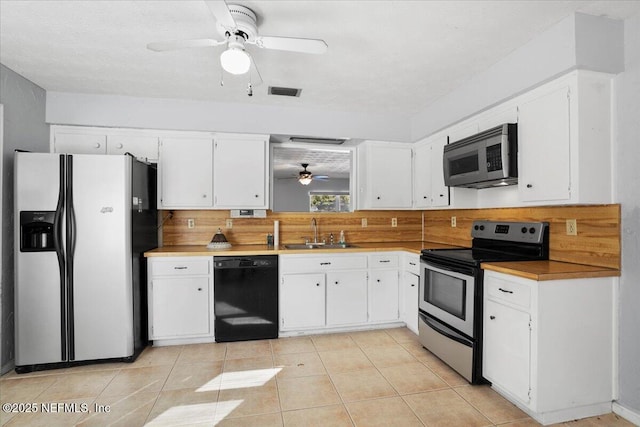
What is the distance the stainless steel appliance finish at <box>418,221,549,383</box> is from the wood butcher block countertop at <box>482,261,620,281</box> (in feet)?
0.54

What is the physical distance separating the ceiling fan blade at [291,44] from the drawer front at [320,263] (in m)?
2.01

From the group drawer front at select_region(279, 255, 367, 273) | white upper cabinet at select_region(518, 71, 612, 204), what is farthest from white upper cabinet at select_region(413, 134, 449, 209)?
white upper cabinet at select_region(518, 71, 612, 204)

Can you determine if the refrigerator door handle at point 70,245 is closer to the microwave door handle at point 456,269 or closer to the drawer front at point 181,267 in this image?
the drawer front at point 181,267

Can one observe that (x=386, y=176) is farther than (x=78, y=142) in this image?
Yes

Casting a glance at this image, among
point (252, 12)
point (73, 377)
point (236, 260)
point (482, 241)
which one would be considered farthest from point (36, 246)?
point (482, 241)

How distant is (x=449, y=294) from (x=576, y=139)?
1.36 m

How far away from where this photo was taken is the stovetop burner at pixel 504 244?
2.47 meters

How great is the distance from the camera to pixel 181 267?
124 inches

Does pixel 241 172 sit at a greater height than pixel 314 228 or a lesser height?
greater

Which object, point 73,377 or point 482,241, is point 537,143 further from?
point 73,377

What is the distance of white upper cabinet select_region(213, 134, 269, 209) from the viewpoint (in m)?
3.48

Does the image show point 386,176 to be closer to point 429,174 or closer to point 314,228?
point 429,174

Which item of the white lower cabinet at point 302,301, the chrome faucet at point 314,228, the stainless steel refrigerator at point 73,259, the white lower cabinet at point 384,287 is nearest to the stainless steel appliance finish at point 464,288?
the white lower cabinet at point 384,287

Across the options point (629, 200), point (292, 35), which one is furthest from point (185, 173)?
point (629, 200)
